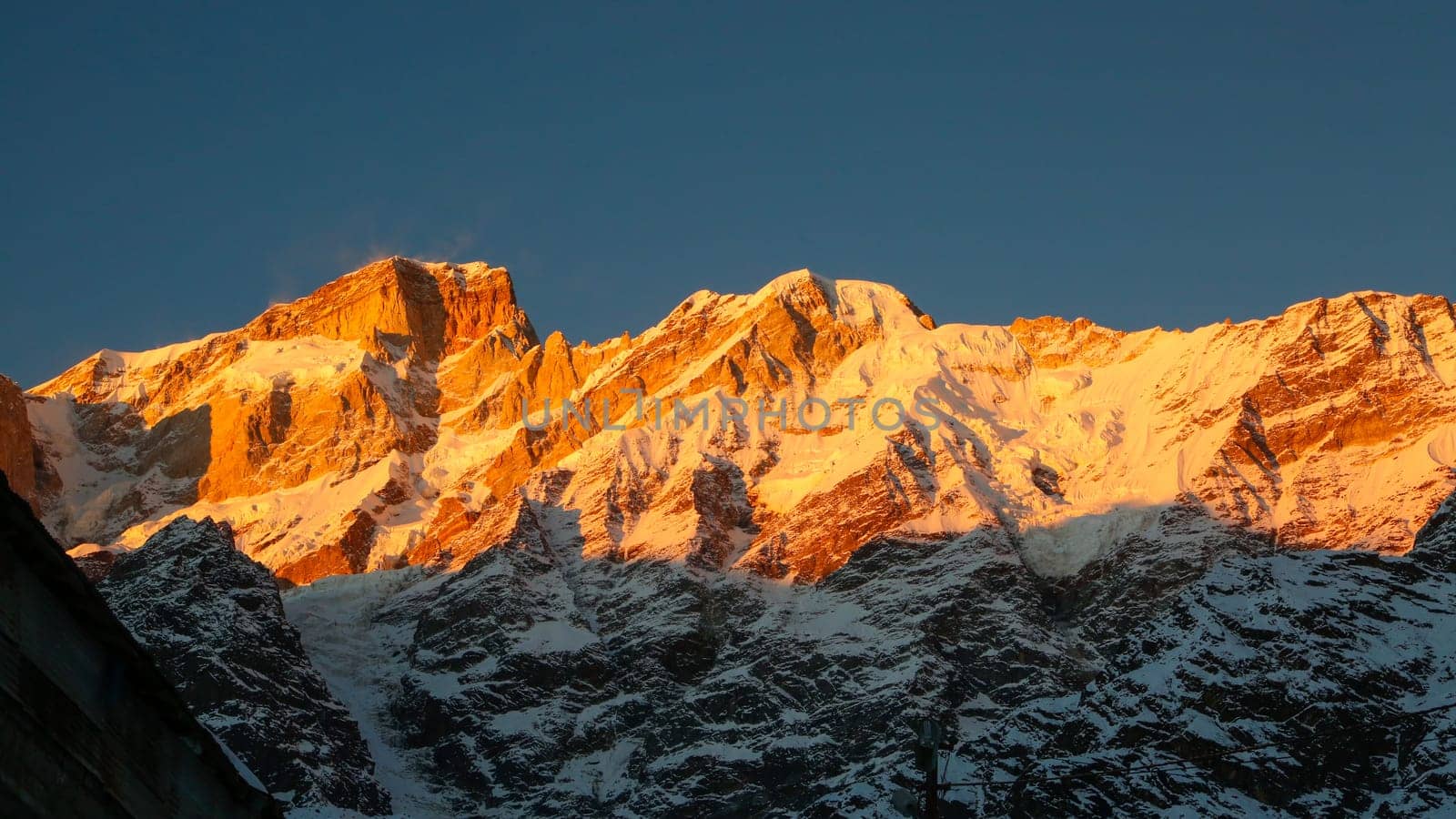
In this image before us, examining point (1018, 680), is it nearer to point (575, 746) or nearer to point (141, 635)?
point (575, 746)

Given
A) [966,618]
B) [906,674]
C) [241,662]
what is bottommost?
[906,674]

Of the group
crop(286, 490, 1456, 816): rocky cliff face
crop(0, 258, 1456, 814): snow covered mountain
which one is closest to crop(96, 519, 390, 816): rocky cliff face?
crop(0, 258, 1456, 814): snow covered mountain

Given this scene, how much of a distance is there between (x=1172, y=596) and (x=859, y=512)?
103 feet

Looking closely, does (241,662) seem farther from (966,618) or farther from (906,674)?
(966,618)

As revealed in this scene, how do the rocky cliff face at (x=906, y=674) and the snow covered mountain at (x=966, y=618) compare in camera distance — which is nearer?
the rocky cliff face at (x=906, y=674)

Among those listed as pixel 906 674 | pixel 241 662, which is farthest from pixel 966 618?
pixel 241 662

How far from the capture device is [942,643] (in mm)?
163125

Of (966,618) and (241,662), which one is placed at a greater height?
(241,662)

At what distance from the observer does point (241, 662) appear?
15925cm

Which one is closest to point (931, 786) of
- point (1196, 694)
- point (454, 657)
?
point (1196, 694)

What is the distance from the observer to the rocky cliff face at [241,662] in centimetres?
14538

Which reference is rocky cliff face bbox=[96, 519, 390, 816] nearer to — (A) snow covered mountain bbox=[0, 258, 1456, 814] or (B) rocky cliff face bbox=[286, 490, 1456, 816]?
(A) snow covered mountain bbox=[0, 258, 1456, 814]

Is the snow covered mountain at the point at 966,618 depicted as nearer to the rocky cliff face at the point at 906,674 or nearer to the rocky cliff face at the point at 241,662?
the rocky cliff face at the point at 906,674

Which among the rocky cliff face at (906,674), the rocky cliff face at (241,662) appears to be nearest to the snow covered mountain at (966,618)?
the rocky cliff face at (906,674)
